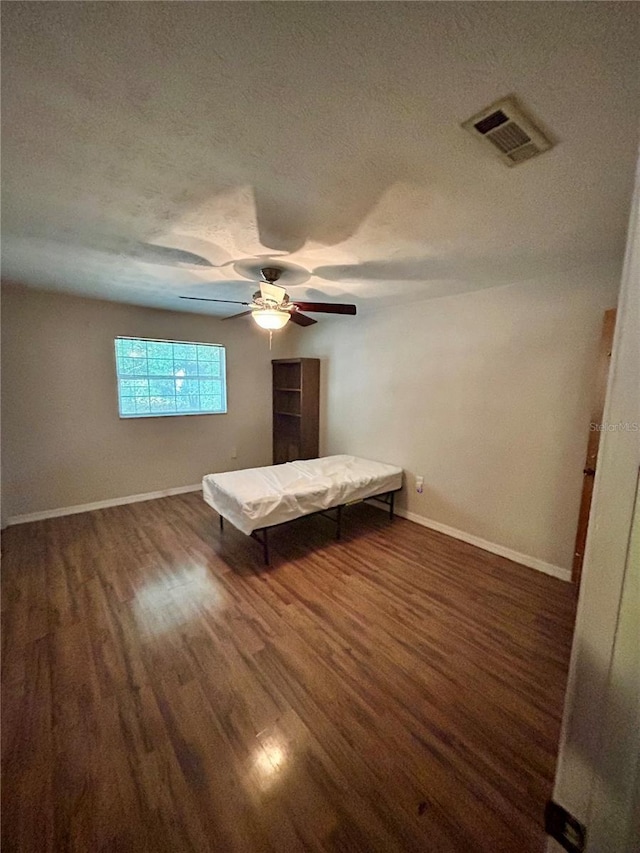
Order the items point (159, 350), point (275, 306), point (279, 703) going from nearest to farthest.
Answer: point (279, 703)
point (275, 306)
point (159, 350)

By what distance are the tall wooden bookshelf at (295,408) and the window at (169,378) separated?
85 centimetres

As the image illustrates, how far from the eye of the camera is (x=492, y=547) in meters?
2.88

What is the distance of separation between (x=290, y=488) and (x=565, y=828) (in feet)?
7.81

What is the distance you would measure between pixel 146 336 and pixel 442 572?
13.2 ft

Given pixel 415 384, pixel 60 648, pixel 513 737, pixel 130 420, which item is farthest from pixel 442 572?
pixel 130 420

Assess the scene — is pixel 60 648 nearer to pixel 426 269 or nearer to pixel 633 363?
pixel 633 363

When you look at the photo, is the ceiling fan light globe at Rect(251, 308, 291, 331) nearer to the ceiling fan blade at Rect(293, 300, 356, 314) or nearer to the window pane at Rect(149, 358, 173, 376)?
the ceiling fan blade at Rect(293, 300, 356, 314)

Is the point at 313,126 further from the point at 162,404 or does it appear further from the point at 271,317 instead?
the point at 162,404

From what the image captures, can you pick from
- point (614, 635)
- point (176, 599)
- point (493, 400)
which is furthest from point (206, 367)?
point (614, 635)

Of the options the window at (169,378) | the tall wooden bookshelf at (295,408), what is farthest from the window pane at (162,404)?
the tall wooden bookshelf at (295,408)

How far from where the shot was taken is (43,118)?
106cm

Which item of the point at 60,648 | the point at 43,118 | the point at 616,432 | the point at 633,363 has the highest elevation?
the point at 43,118

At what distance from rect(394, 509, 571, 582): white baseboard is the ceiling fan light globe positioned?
2.47 m

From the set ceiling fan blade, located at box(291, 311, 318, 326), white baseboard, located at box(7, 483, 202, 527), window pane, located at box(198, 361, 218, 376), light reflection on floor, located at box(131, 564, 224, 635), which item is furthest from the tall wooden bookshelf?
light reflection on floor, located at box(131, 564, 224, 635)
